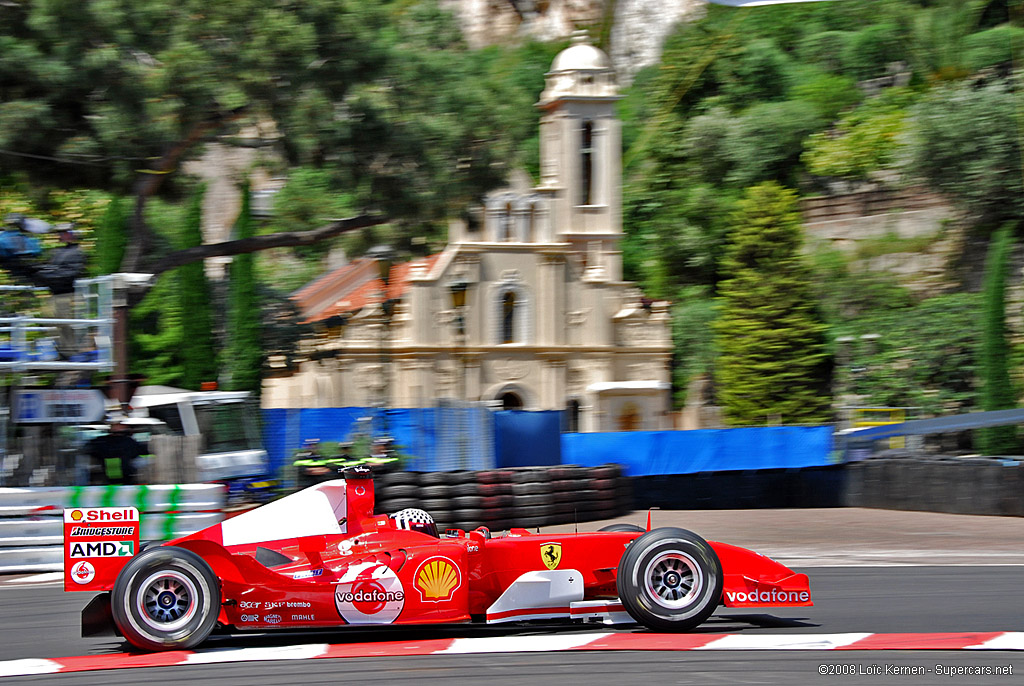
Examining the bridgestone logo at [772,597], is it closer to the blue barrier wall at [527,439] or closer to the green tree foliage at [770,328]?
the blue barrier wall at [527,439]

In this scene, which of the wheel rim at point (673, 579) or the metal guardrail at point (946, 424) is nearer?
the wheel rim at point (673, 579)

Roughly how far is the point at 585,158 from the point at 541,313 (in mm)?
7437

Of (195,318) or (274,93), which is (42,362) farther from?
(195,318)

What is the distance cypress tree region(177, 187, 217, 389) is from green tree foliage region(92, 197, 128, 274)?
2.37m

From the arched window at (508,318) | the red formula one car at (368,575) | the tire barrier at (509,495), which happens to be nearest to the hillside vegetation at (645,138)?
the arched window at (508,318)

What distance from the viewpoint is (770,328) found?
41219mm

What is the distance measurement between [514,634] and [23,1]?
17.4m

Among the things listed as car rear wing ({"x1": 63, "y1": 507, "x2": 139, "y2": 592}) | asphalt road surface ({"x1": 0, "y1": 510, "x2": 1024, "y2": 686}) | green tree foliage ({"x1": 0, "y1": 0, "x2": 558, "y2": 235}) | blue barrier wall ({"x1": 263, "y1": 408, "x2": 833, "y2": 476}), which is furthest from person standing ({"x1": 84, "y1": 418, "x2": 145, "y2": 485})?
car rear wing ({"x1": 63, "y1": 507, "x2": 139, "y2": 592})

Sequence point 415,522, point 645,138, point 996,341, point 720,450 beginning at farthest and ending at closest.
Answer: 1. point 645,138
2. point 996,341
3. point 720,450
4. point 415,522

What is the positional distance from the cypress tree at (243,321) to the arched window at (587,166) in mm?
14469

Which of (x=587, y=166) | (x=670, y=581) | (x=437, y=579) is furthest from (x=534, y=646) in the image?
(x=587, y=166)

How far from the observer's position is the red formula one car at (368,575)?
7.20m

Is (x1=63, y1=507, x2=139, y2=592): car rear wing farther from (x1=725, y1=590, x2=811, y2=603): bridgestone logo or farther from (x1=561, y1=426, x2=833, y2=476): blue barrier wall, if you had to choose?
(x1=561, y1=426, x2=833, y2=476): blue barrier wall

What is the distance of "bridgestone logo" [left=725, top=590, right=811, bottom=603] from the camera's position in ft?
24.5
